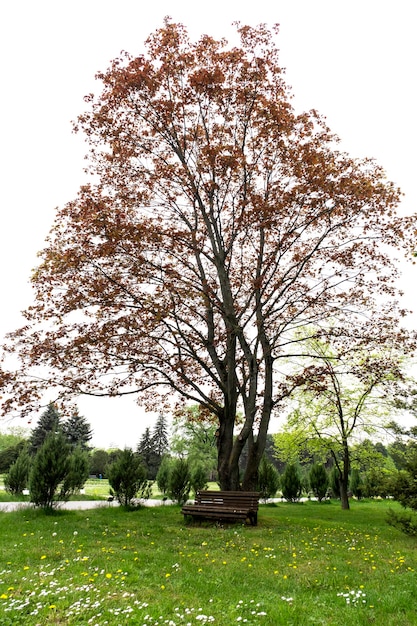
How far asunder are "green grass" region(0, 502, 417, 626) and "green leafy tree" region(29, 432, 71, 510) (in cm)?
228

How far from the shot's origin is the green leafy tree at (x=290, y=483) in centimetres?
2250

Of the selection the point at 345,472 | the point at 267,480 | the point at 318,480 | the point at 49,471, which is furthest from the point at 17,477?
the point at 318,480

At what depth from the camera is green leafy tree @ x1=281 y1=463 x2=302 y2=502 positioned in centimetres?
2250

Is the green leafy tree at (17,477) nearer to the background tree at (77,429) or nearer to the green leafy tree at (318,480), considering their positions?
the green leafy tree at (318,480)

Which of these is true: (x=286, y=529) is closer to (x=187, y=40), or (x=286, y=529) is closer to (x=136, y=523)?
(x=136, y=523)

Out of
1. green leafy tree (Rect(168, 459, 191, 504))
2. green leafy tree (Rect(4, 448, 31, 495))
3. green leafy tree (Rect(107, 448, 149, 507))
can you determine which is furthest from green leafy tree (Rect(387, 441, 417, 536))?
green leafy tree (Rect(4, 448, 31, 495))

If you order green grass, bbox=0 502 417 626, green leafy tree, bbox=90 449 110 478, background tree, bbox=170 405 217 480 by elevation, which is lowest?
green leafy tree, bbox=90 449 110 478

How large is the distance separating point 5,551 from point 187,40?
12347 mm

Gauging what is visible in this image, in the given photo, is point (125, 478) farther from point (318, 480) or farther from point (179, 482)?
point (318, 480)

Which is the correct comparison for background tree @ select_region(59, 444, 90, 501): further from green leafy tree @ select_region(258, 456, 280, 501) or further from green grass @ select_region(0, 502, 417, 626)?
green leafy tree @ select_region(258, 456, 280, 501)

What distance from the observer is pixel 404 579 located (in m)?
5.09

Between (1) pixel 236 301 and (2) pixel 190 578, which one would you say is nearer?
(2) pixel 190 578

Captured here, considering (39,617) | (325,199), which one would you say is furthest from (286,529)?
(325,199)

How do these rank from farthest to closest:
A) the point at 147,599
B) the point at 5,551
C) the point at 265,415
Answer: the point at 265,415 → the point at 5,551 → the point at 147,599
